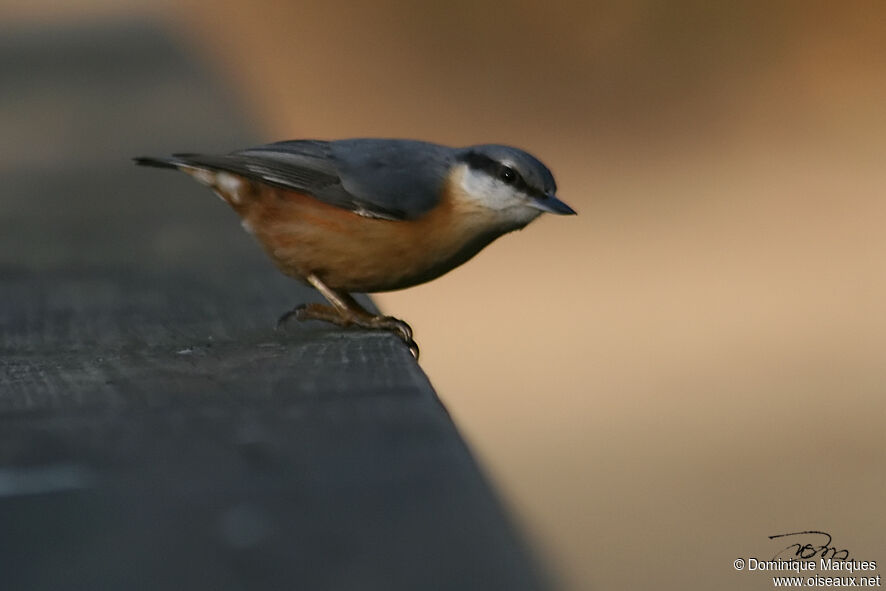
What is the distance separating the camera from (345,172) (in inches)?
132

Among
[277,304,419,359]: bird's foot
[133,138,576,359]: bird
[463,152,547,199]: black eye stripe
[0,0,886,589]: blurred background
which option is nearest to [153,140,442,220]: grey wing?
[133,138,576,359]: bird

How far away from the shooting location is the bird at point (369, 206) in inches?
126

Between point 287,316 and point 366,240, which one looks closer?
point 287,316

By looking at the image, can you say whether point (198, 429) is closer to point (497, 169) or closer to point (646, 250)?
point (497, 169)

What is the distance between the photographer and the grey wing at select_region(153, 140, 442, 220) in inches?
128

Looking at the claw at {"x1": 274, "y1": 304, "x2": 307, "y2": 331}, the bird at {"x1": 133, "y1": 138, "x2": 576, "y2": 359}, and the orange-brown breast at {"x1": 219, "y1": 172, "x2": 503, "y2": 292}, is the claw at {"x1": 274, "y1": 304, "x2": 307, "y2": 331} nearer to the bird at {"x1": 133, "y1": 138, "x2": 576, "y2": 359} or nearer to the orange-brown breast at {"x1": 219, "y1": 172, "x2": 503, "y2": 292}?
the bird at {"x1": 133, "y1": 138, "x2": 576, "y2": 359}

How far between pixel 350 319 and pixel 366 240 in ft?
0.59

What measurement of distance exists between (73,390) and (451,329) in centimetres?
471

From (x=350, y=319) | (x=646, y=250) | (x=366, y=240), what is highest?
(x=366, y=240)

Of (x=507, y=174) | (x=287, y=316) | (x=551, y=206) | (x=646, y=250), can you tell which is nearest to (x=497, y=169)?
(x=507, y=174)

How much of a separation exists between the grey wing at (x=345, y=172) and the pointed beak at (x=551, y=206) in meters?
0.24

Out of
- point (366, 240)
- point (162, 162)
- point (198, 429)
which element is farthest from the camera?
point (162, 162)
